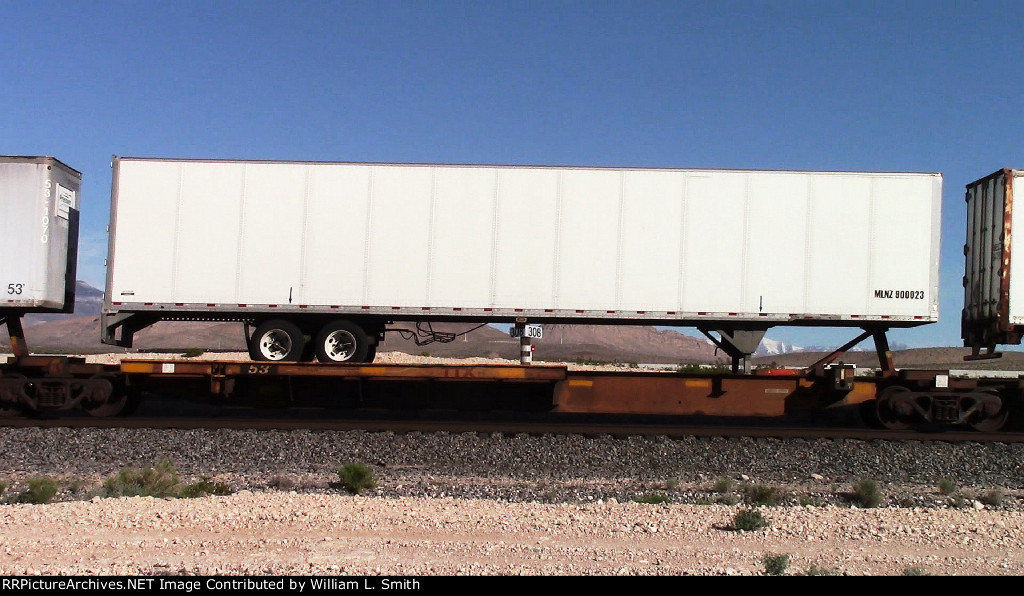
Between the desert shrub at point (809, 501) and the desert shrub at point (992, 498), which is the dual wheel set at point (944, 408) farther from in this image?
the desert shrub at point (809, 501)

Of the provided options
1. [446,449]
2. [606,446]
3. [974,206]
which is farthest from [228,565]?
[974,206]

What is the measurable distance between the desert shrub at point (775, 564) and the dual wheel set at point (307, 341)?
870 centimetres

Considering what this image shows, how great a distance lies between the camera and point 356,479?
9016 millimetres

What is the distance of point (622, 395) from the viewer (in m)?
12.7

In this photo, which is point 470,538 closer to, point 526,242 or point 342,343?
point 526,242

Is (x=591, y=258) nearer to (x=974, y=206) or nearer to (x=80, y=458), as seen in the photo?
(x=974, y=206)

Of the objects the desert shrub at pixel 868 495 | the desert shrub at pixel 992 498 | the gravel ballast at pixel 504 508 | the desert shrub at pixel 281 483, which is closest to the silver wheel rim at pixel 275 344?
the gravel ballast at pixel 504 508

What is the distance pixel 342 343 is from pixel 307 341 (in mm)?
594

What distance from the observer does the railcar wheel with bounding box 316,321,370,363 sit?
43.6 feet

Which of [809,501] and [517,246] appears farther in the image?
[517,246]

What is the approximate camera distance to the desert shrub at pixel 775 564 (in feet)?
18.3

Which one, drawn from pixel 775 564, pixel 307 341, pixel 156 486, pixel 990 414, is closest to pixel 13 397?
pixel 307 341
